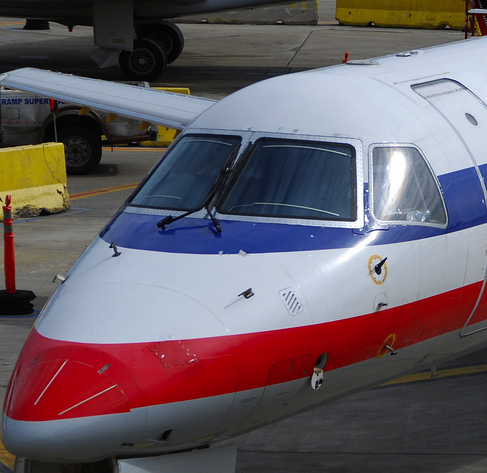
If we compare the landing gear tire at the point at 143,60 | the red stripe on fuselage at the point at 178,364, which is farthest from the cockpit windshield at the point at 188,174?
the landing gear tire at the point at 143,60

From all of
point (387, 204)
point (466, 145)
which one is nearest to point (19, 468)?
point (387, 204)

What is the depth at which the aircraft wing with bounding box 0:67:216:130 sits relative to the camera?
45.0 feet

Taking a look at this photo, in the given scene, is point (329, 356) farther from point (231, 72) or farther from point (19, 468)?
point (231, 72)

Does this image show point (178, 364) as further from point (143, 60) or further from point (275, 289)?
point (143, 60)

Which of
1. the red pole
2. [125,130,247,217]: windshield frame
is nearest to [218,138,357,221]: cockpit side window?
[125,130,247,217]: windshield frame

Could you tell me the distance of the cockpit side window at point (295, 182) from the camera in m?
6.38

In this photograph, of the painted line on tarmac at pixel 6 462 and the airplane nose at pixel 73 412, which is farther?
the painted line on tarmac at pixel 6 462

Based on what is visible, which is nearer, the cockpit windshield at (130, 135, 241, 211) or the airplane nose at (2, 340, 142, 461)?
the airplane nose at (2, 340, 142, 461)

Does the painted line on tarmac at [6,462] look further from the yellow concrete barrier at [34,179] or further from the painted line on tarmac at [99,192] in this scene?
the painted line on tarmac at [99,192]

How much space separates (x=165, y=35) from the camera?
3139cm

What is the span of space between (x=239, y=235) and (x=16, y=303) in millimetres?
6344

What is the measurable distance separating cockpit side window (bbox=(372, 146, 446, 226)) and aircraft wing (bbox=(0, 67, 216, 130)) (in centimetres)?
670

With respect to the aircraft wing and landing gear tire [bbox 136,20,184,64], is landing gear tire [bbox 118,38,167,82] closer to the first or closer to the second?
landing gear tire [bbox 136,20,184,64]

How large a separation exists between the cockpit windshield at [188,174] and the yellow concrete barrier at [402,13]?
38.7 m
